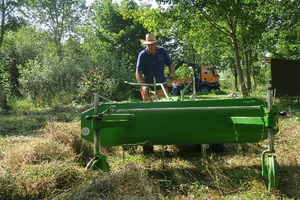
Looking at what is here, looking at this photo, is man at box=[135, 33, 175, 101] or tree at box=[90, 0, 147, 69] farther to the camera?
tree at box=[90, 0, 147, 69]

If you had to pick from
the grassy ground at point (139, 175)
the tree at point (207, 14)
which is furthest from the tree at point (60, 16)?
the grassy ground at point (139, 175)

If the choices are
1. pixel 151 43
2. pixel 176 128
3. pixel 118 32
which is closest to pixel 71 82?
pixel 151 43

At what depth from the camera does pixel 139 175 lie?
2.55m

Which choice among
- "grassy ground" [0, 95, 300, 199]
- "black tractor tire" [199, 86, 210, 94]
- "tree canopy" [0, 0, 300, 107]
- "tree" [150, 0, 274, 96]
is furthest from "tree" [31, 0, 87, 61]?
"grassy ground" [0, 95, 300, 199]

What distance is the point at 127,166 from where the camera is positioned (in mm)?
2941

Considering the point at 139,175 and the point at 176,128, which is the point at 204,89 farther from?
the point at 139,175

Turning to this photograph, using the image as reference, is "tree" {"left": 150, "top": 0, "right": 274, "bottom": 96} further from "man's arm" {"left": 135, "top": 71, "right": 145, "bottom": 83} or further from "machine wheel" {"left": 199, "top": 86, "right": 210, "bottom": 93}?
"machine wheel" {"left": 199, "top": 86, "right": 210, "bottom": 93}

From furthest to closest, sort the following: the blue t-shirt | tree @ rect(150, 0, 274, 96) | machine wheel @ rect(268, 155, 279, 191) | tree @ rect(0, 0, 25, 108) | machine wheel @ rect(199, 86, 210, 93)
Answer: machine wheel @ rect(199, 86, 210, 93)
tree @ rect(0, 0, 25, 108)
tree @ rect(150, 0, 274, 96)
the blue t-shirt
machine wheel @ rect(268, 155, 279, 191)

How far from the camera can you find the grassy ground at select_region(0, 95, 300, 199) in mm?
2404

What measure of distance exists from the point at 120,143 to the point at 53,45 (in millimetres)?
35265

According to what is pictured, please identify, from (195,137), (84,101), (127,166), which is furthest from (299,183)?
(84,101)

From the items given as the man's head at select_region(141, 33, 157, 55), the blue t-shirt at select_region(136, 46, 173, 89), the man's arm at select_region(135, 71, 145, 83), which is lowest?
the man's arm at select_region(135, 71, 145, 83)

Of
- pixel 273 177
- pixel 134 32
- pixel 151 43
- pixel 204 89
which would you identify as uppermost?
pixel 134 32

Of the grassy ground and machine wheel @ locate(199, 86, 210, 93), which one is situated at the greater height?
machine wheel @ locate(199, 86, 210, 93)
